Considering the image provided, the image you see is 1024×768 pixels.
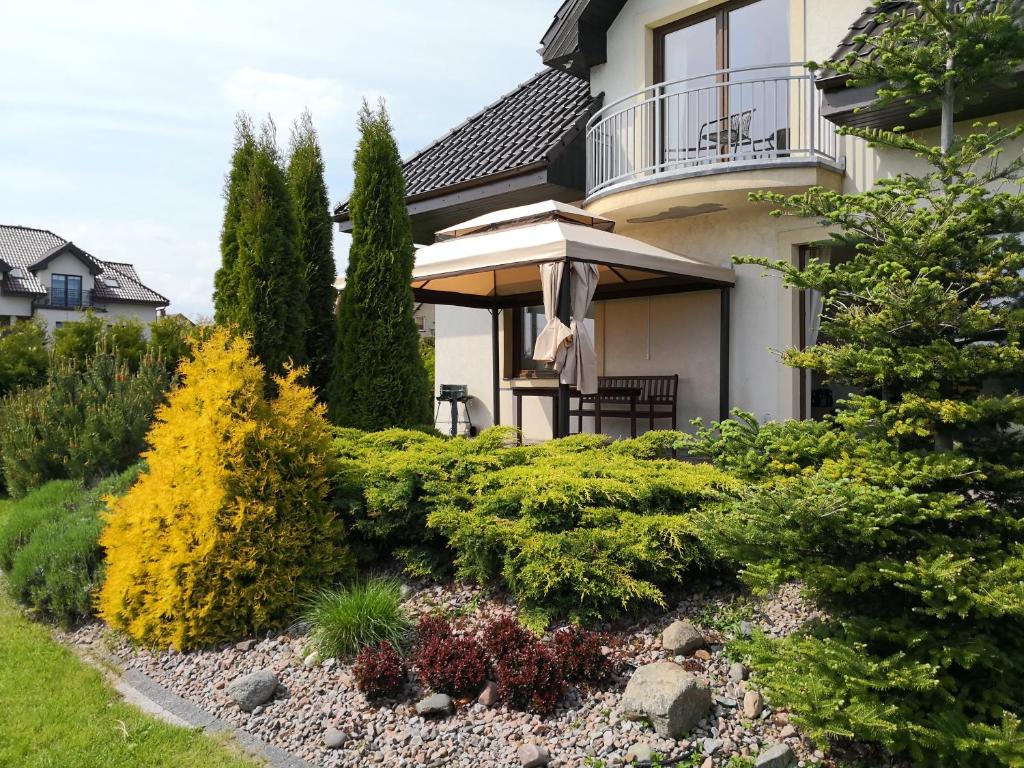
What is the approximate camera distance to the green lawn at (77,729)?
3.59 metres

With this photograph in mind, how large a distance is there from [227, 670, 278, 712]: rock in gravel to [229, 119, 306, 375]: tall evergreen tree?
11.5 feet

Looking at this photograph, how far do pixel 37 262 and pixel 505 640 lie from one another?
157 feet

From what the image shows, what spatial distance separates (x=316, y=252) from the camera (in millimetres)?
8367

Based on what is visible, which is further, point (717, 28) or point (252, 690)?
point (717, 28)

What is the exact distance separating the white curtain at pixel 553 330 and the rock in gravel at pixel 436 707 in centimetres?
406

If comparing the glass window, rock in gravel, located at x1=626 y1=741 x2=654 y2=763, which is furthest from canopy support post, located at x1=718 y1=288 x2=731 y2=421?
the glass window

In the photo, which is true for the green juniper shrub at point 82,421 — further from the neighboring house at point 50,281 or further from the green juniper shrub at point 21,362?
the neighboring house at point 50,281

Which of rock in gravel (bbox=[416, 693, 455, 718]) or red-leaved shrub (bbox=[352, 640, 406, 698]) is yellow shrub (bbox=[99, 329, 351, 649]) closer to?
red-leaved shrub (bbox=[352, 640, 406, 698])

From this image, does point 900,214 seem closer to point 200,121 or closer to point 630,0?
point 200,121

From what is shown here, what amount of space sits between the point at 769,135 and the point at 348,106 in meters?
5.24

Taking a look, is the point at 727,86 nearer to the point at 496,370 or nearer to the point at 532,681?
the point at 496,370

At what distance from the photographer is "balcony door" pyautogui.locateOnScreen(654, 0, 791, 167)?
30.9 feet

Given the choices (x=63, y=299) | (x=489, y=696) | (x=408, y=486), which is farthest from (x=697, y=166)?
(x=63, y=299)

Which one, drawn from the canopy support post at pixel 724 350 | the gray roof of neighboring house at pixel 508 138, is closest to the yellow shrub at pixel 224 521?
Answer: the canopy support post at pixel 724 350
